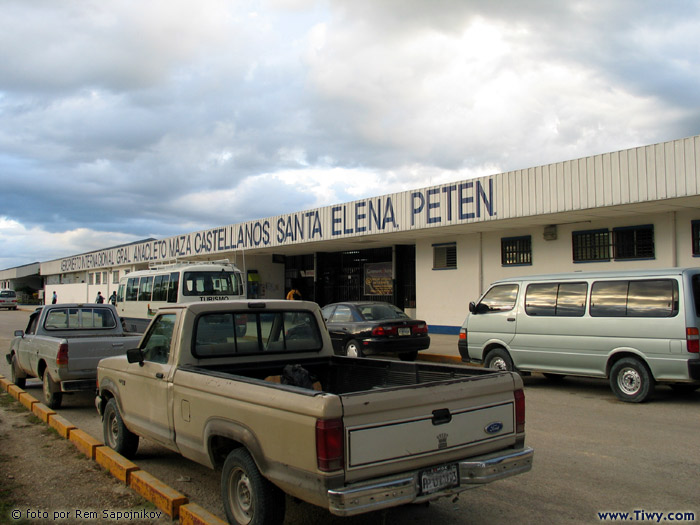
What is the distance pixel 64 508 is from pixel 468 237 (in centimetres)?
1595

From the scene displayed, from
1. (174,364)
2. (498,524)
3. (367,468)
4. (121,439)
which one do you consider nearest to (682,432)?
(498,524)

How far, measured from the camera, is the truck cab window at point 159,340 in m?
5.33

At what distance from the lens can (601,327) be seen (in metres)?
9.41

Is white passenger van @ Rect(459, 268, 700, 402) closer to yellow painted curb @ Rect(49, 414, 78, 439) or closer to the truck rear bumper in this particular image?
the truck rear bumper

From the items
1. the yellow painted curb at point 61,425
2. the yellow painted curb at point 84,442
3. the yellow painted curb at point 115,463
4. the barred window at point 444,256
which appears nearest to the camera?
the yellow painted curb at point 115,463

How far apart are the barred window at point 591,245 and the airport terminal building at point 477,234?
1.1 inches

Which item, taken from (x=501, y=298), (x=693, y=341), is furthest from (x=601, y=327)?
(x=501, y=298)

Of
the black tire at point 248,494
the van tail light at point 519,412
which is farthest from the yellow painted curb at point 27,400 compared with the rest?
the van tail light at point 519,412

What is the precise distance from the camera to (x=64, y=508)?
492 cm

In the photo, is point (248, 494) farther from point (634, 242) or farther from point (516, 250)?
point (516, 250)

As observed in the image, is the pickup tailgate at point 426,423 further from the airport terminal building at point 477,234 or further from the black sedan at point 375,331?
the airport terminal building at point 477,234

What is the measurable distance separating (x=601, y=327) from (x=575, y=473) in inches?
171

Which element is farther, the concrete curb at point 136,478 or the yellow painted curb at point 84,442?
the yellow painted curb at point 84,442

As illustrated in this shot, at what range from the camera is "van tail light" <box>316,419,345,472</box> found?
3402 millimetres
